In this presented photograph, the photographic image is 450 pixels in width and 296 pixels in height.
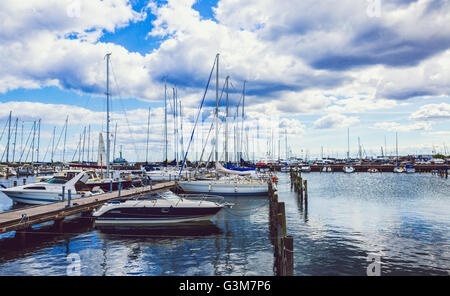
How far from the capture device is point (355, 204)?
31766 millimetres

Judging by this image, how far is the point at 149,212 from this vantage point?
19.6 meters

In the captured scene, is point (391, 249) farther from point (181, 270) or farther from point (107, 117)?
point (107, 117)

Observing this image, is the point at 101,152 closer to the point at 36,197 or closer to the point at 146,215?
the point at 36,197

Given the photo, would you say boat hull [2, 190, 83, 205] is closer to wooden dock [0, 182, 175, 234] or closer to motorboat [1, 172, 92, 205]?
motorboat [1, 172, 92, 205]

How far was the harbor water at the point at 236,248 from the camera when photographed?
12758 mm

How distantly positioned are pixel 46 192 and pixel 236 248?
1951 cm

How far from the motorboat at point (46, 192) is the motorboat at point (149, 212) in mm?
8304

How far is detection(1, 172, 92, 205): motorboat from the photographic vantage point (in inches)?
1037

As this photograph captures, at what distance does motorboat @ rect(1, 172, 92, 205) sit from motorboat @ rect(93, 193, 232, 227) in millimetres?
8304

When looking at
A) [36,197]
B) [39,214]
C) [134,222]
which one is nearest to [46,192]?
[36,197]

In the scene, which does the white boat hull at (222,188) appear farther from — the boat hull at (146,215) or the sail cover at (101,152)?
the boat hull at (146,215)

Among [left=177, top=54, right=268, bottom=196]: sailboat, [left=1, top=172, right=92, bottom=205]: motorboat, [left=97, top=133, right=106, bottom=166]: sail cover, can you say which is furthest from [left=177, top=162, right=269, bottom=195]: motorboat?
[left=1, top=172, right=92, bottom=205]: motorboat
